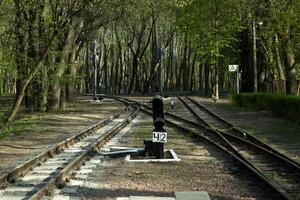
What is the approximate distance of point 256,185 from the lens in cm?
1068

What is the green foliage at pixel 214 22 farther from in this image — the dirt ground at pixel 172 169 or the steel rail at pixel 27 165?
the steel rail at pixel 27 165

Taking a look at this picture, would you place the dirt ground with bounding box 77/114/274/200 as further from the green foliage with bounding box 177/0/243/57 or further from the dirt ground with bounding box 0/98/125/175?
the green foliage with bounding box 177/0/243/57

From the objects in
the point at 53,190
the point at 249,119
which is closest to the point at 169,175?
the point at 53,190

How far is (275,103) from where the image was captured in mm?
30297

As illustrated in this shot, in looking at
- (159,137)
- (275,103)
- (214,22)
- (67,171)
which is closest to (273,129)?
(275,103)

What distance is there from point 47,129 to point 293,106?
1108 cm

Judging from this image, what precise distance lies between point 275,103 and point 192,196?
2168 centimetres

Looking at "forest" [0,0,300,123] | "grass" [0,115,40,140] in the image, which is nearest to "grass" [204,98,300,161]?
"forest" [0,0,300,123]

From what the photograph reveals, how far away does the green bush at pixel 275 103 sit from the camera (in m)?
25.7

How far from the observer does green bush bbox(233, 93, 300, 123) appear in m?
25.7

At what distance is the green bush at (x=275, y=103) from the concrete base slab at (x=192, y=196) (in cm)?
1590

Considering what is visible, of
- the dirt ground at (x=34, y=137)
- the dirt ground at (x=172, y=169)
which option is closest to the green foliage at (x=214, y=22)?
the dirt ground at (x=34, y=137)

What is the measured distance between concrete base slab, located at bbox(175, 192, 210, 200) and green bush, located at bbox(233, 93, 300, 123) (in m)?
15.9

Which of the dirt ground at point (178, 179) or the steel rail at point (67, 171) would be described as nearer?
the steel rail at point (67, 171)
